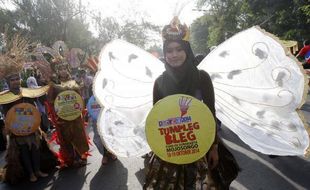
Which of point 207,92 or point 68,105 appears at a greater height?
point 207,92

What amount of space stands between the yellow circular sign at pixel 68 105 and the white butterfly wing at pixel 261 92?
10.5 feet

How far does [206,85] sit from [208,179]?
752mm

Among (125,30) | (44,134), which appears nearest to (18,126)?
(44,134)

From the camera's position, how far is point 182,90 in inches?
121

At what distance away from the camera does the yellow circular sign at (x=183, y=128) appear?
9.39 ft

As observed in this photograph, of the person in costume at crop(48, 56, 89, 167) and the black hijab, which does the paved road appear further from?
the black hijab

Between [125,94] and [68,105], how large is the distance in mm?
2769

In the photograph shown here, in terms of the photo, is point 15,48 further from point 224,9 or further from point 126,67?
point 224,9

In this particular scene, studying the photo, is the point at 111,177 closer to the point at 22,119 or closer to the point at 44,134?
the point at 44,134

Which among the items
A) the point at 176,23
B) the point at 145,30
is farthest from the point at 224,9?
the point at 176,23

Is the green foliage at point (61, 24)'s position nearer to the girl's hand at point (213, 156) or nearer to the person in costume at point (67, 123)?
the person in costume at point (67, 123)

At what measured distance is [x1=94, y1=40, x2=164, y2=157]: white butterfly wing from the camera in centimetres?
363

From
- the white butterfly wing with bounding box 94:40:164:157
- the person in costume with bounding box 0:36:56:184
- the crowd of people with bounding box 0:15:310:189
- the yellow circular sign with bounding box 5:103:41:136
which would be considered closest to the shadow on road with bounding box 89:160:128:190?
the crowd of people with bounding box 0:15:310:189

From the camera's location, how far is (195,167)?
3.00 metres
